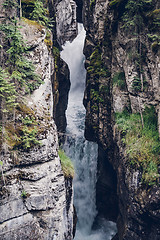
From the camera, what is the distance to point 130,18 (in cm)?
1125

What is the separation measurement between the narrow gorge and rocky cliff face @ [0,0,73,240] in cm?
3

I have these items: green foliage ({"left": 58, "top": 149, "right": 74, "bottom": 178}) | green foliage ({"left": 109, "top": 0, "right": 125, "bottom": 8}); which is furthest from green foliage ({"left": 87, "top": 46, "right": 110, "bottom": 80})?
green foliage ({"left": 58, "top": 149, "right": 74, "bottom": 178})

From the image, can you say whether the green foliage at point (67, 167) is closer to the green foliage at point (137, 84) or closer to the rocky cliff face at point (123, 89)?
the rocky cliff face at point (123, 89)

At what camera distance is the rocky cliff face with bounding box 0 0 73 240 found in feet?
21.1

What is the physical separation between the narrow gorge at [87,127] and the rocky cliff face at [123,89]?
5 centimetres

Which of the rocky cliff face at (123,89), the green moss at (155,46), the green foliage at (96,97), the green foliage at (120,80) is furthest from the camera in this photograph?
the green foliage at (96,97)

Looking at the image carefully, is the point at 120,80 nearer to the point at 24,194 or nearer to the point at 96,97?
the point at 96,97

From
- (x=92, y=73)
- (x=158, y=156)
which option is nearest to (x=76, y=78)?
(x=92, y=73)

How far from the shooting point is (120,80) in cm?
1187

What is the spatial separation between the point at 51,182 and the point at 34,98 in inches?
128

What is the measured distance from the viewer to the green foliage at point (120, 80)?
11.8 m

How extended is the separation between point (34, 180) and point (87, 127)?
24.4 feet

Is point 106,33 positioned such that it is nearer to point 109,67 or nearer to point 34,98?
point 109,67

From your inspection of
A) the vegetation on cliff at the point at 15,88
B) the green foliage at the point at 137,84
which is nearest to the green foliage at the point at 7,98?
the vegetation on cliff at the point at 15,88
